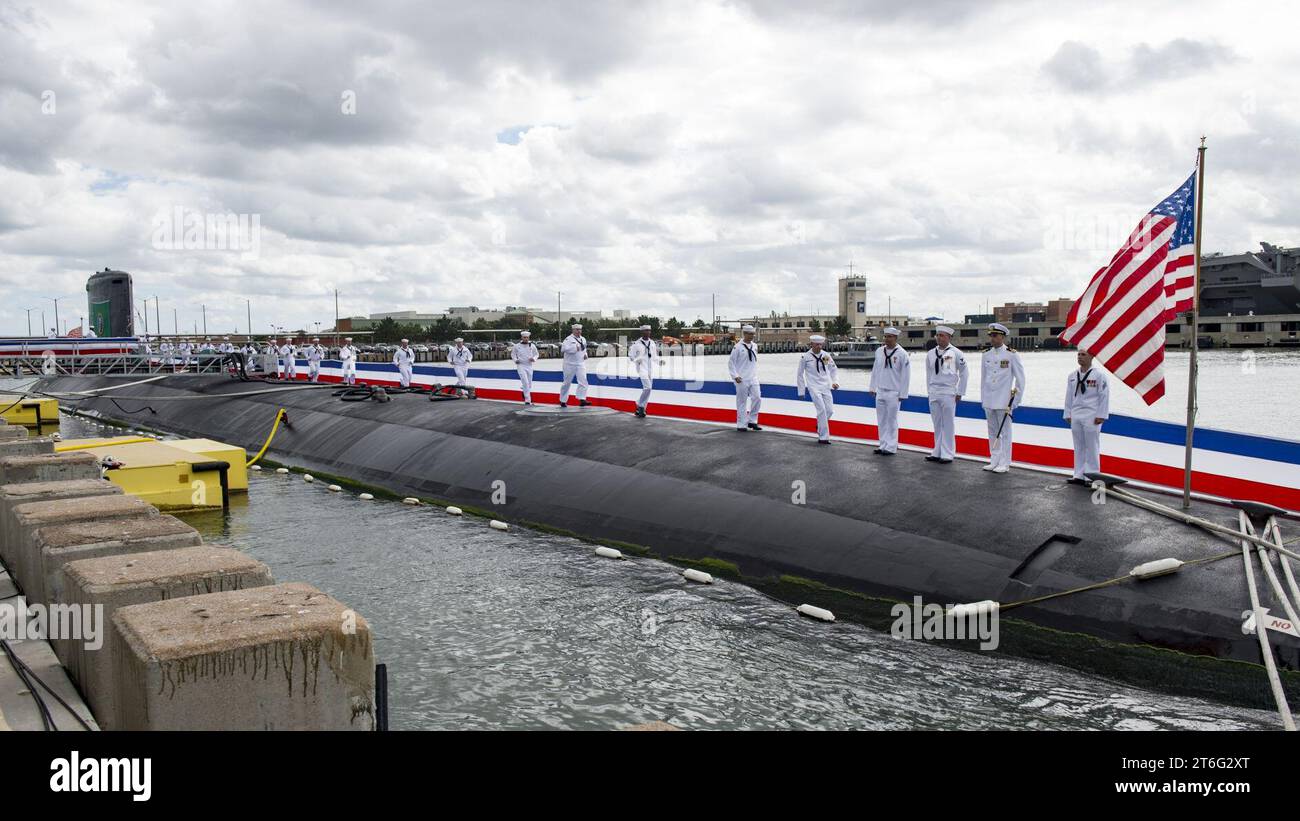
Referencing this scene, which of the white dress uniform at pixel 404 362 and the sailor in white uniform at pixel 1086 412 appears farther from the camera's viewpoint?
the white dress uniform at pixel 404 362

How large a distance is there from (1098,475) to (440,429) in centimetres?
1382

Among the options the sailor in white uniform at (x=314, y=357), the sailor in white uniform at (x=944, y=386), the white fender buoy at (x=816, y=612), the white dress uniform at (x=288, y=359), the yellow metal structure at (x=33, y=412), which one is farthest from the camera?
the white dress uniform at (x=288, y=359)

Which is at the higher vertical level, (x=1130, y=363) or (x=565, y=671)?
(x=1130, y=363)

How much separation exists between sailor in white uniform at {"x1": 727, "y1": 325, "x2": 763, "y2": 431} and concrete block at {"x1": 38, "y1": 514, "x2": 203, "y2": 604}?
405 inches

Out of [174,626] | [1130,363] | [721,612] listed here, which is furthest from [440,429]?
[174,626]

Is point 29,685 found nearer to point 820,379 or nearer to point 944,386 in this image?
point 944,386

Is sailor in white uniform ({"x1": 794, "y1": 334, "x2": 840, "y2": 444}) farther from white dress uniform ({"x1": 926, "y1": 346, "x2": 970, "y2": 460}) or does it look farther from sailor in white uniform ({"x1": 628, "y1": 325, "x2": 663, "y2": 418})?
sailor in white uniform ({"x1": 628, "y1": 325, "x2": 663, "y2": 418})

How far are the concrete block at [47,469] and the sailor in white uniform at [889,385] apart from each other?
9811mm

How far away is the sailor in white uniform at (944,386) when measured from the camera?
13016mm

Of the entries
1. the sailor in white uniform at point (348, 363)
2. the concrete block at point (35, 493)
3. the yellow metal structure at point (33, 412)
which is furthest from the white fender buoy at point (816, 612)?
the yellow metal structure at point (33, 412)

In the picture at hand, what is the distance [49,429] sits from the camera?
103ft

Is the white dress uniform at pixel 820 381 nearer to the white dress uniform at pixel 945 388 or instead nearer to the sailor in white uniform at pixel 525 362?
the white dress uniform at pixel 945 388
